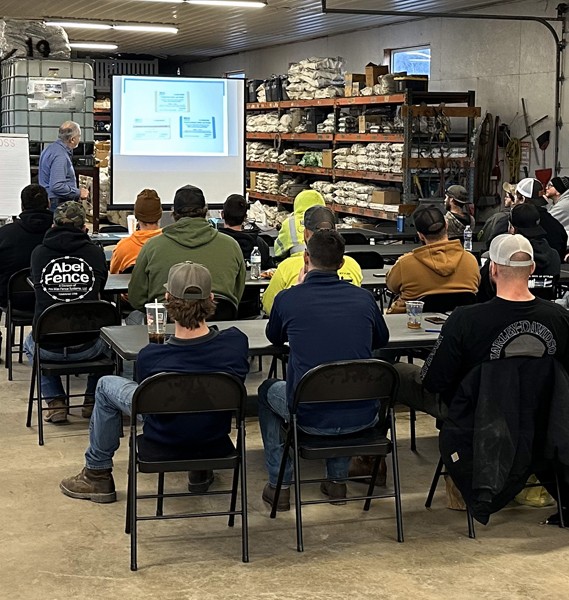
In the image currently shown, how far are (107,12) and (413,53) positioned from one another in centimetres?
478

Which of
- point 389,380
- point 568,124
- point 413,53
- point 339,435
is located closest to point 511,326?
point 389,380

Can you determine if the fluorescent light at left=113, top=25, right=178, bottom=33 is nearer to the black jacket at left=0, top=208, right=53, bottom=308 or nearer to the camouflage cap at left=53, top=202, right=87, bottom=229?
the black jacket at left=0, top=208, right=53, bottom=308

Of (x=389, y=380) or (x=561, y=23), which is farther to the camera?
(x=561, y=23)

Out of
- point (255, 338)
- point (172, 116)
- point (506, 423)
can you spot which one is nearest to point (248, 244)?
point (255, 338)

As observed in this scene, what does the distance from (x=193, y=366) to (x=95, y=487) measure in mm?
1129

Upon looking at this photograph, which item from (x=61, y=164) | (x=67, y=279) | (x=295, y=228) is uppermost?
(x=61, y=164)

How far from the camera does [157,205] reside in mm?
6594

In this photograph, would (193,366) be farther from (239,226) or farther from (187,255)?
(239,226)

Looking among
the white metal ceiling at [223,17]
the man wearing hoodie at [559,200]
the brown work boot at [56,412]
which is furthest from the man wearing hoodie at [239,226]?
the white metal ceiling at [223,17]

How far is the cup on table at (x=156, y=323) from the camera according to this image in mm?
4465

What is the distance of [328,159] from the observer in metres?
14.0

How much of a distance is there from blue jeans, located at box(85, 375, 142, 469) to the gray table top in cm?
15

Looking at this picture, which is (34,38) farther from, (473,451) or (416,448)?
(473,451)

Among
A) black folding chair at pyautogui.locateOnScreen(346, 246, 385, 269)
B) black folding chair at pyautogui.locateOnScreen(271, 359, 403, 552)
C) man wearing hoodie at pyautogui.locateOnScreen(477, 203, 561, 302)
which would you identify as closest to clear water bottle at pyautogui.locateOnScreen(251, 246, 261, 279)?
black folding chair at pyautogui.locateOnScreen(346, 246, 385, 269)
